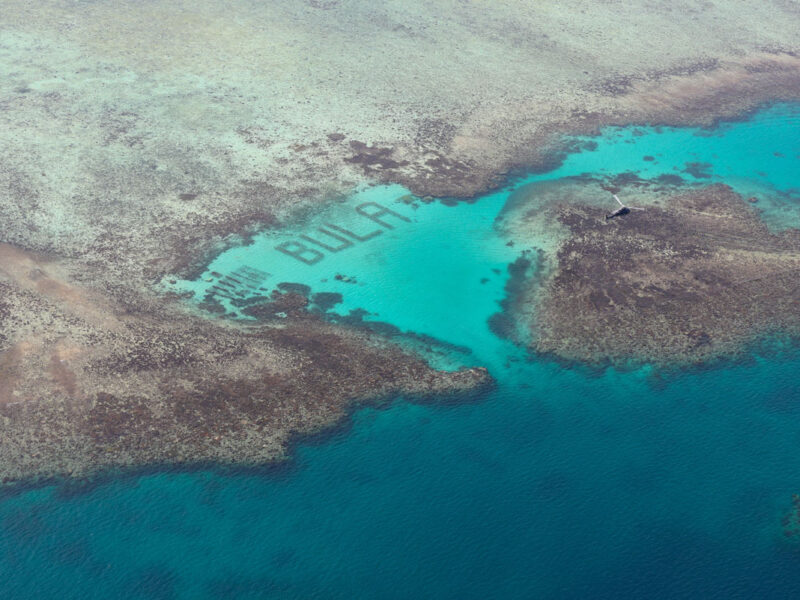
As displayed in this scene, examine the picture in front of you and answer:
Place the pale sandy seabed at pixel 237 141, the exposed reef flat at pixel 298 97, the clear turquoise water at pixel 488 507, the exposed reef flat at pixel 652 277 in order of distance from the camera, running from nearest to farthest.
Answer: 1. the clear turquoise water at pixel 488 507
2. the pale sandy seabed at pixel 237 141
3. the exposed reef flat at pixel 652 277
4. the exposed reef flat at pixel 298 97

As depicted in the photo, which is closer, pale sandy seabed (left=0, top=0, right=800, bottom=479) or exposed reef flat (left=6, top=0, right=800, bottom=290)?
pale sandy seabed (left=0, top=0, right=800, bottom=479)

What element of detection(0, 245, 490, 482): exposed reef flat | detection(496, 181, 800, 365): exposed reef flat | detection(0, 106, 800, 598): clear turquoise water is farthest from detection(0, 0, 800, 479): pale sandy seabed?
detection(496, 181, 800, 365): exposed reef flat

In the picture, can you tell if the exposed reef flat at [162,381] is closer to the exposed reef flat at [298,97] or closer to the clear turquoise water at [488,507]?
the clear turquoise water at [488,507]

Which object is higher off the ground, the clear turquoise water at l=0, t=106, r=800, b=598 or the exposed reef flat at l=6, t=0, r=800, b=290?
the exposed reef flat at l=6, t=0, r=800, b=290

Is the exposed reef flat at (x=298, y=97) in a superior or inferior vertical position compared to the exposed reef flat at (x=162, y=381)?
superior

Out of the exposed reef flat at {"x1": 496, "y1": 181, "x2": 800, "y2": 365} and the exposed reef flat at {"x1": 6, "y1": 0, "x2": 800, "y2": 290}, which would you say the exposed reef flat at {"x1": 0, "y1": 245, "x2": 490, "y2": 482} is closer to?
the exposed reef flat at {"x1": 6, "y1": 0, "x2": 800, "y2": 290}

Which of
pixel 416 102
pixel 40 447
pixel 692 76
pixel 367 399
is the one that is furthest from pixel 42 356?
pixel 692 76

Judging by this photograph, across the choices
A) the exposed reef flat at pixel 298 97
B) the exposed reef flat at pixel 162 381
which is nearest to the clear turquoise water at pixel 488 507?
the exposed reef flat at pixel 162 381
